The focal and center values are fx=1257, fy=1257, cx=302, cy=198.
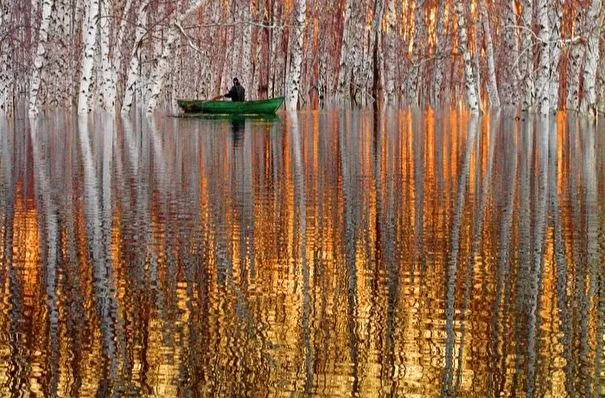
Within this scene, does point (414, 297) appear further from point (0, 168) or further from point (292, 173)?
point (0, 168)

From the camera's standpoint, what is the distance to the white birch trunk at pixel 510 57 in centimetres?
3622

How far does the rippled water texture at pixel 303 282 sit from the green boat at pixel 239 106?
80.0ft

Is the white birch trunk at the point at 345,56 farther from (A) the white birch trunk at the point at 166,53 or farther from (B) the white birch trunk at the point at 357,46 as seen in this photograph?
(A) the white birch trunk at the point at 166,53

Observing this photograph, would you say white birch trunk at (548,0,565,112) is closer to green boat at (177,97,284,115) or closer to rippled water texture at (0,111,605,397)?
green boat at (177,97,284,115)

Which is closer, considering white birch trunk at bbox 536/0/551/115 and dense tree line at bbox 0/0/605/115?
white birch trunk at bbox 536/0/551/115

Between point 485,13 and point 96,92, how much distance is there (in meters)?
15.8

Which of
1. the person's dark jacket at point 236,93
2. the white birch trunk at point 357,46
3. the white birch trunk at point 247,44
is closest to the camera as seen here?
the person's dark jacket at point 236,93

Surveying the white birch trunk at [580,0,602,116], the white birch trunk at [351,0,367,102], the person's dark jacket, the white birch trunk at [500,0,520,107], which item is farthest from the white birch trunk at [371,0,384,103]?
the white birch trunk at [580,0,602,116]

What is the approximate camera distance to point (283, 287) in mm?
5863

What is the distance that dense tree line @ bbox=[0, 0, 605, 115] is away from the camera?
122 ft

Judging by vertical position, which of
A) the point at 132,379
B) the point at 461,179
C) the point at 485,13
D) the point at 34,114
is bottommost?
the point at 132,379

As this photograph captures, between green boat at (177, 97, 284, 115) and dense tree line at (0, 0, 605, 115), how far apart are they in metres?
1.51

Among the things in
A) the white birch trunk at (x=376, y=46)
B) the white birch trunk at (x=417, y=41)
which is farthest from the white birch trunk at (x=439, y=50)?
the white birch trunk at (x=376, y=46)

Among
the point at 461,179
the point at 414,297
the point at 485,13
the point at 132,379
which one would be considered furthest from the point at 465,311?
the point at 485,13
